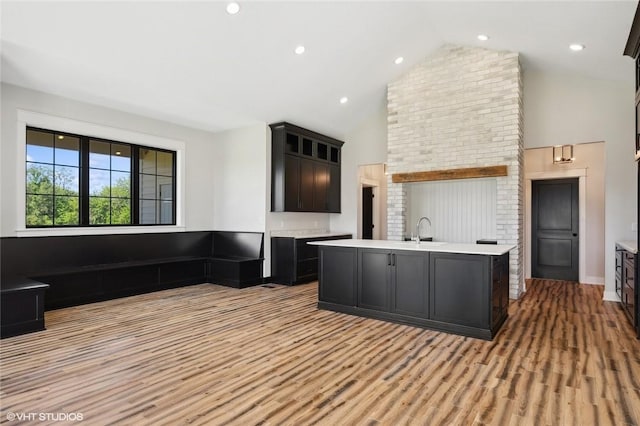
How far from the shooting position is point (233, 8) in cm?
403

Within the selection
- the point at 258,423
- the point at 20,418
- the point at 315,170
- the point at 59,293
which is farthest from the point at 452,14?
the point at 59,293

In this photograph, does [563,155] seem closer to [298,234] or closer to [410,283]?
[410,283]

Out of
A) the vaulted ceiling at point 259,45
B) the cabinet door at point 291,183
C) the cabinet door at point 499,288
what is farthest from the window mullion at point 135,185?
the cabinet door at point 499,288

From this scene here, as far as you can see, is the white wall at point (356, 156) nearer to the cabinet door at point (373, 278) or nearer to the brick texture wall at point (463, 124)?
the brick texture wall at point (463, 124)

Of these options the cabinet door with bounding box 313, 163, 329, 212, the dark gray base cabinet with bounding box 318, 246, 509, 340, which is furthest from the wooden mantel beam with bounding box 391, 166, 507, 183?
the dark gray base cabinet with bounding box 318, 246, 509, 340

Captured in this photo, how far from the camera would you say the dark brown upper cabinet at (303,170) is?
685cm

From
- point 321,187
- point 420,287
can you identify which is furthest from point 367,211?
point 420,287

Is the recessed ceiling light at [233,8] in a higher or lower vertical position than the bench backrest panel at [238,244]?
higher

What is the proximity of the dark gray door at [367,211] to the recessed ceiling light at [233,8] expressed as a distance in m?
6.13

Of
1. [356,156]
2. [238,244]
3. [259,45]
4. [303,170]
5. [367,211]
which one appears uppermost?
[259,45]

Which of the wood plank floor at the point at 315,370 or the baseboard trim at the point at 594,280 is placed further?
the baseboard trim at the point at 594,280

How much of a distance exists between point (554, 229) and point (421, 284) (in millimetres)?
4762

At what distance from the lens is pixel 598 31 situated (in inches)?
167

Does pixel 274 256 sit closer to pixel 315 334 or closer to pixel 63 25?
pixel 315 334
